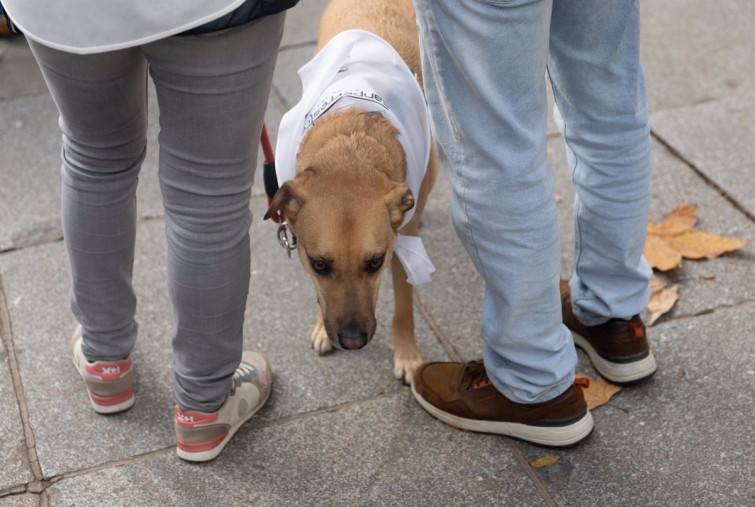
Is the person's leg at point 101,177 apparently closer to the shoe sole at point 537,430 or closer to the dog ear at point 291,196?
the dog ear at point 291,196

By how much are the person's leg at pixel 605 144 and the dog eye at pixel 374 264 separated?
729mm

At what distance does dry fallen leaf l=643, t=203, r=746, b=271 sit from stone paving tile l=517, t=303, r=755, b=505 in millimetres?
468

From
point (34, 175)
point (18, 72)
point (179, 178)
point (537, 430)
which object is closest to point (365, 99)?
point (179, 178)

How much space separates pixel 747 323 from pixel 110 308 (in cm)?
253

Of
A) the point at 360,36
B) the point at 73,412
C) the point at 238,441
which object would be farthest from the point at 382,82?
the point at 73,412

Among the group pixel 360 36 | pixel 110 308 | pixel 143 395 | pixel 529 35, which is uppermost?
pixel 529 35

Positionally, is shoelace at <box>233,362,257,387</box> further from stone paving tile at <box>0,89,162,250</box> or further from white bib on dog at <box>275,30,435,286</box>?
stone paving tile at <box>0,89,162,250</box>

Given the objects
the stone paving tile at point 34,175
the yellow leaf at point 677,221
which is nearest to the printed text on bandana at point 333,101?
the stone paving tile at point 34,175

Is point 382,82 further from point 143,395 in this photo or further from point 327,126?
point 143,395

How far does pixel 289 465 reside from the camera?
2.85m

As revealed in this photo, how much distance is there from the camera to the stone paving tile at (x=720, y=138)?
167 inches

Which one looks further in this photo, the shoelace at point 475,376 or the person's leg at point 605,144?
the shoelace at point 475,376

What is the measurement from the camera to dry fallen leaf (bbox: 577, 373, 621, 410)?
9.96 feet

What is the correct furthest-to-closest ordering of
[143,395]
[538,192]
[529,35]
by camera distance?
[143,395], [538,192], [529,35]
